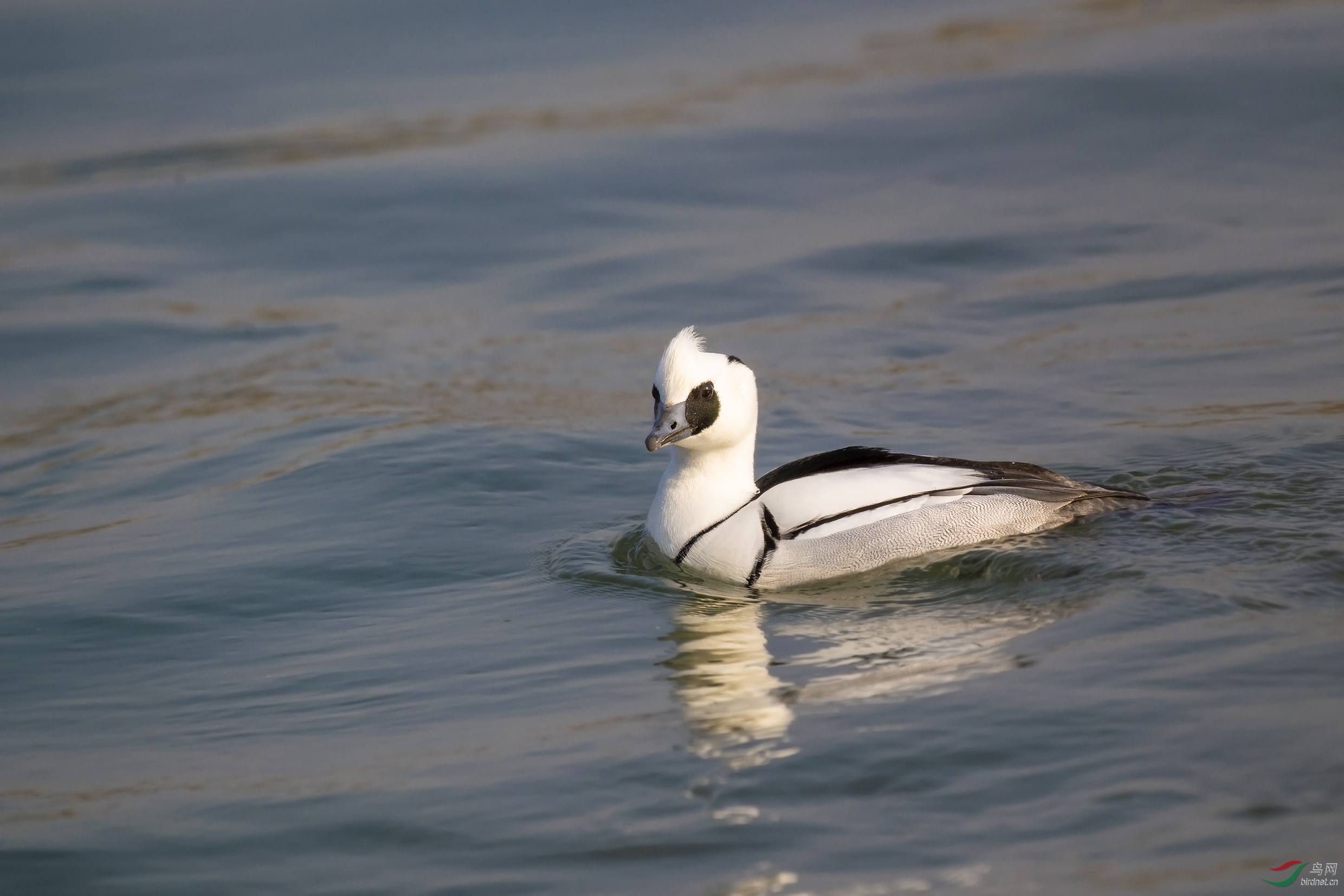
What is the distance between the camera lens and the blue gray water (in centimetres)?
493

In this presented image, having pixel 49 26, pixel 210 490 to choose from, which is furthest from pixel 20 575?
pixel 49 26

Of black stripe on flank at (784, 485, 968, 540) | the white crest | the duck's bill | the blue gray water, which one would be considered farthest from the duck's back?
the white crest

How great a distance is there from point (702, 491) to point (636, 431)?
2689mm

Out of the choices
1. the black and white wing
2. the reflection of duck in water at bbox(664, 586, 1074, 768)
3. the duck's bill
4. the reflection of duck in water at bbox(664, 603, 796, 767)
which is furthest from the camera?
the black and white wing

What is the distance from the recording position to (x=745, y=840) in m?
4.66

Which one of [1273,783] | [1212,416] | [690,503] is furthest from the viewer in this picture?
[1212,416]

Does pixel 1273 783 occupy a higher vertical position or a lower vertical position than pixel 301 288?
lower

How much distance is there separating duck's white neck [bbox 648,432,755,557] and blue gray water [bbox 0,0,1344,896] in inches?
10.3

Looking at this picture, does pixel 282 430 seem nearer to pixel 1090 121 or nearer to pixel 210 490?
pixel 210 490

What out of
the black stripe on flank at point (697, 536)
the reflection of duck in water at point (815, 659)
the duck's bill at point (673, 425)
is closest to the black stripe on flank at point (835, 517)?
the black stripe on flank at point (697, 536)

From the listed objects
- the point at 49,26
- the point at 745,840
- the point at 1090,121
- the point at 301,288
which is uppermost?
the point at 49,26

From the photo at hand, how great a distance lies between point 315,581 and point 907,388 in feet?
15.0

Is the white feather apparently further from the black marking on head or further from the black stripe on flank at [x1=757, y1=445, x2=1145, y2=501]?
the black marking on head

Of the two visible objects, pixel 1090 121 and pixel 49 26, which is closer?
pixel 1090 121
